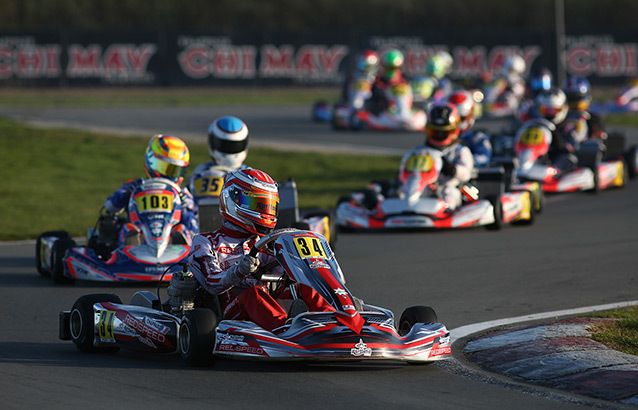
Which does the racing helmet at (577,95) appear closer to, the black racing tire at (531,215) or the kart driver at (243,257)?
the black racing tire at (531,215)

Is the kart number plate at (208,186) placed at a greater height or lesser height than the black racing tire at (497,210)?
greater

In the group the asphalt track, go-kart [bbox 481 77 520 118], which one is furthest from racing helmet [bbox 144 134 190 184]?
go-kart [bbox 481 77 520 118]

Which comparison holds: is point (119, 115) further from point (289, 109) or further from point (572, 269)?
point (572, 269)

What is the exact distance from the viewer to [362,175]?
18.8m

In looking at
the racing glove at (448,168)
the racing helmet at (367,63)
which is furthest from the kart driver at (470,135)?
the racing helmet at (367,63)

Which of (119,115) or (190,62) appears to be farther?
(190,62)

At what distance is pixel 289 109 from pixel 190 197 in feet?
75.9

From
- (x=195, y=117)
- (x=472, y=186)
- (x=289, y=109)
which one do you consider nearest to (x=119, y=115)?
(x=195, y=117)

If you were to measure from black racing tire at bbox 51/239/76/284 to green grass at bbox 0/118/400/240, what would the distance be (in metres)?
3.26

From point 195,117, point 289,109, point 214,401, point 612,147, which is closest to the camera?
point 214,401

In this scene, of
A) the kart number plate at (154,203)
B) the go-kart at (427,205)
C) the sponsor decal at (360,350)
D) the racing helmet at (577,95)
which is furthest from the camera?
the racing helmet at (577,95)

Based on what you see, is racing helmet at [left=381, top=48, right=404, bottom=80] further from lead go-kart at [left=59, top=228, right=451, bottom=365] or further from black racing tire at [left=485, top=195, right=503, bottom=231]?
lead go-kart at [left=59, top=228, right=451, bottom=365]

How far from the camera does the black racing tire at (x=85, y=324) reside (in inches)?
281

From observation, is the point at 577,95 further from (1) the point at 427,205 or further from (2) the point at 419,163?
(1) the point at 427,205
